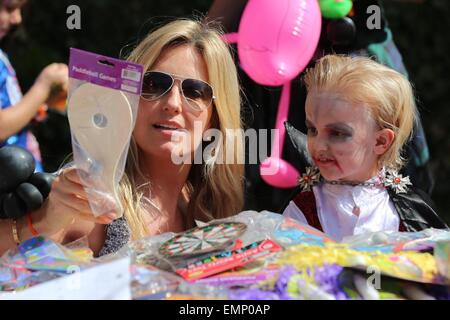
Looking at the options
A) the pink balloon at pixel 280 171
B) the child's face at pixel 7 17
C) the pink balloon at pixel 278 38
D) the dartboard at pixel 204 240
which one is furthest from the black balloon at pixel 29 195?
the child's face at pixel 7 17

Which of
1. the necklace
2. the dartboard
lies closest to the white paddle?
the dartboard

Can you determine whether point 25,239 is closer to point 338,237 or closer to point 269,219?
point 269,219

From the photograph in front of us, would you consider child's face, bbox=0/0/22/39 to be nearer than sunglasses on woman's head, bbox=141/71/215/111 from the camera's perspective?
No

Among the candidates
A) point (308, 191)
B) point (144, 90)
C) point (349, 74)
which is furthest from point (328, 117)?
point (144, 90)

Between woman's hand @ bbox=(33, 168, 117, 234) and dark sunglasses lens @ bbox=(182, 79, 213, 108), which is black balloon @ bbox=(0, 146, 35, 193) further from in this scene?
dark sunglasses lens @ bbox=(182, 79, 213, 108)

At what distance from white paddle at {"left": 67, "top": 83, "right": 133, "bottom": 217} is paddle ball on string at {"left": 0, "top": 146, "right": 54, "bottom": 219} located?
0.51 ft

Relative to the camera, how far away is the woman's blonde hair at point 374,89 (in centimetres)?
172

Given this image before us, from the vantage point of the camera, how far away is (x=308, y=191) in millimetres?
1895

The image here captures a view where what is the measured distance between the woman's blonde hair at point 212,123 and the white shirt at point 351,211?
0.64ft

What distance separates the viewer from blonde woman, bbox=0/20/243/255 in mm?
1712

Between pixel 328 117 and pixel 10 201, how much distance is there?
732 millimetres

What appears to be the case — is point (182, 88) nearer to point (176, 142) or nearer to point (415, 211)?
point (176, 142)

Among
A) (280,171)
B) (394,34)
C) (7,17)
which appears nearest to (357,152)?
(280,171)
